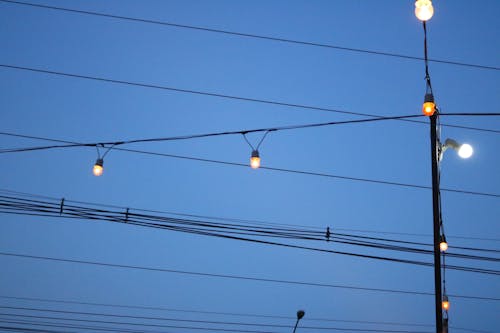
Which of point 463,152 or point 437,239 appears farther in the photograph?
point 463,152

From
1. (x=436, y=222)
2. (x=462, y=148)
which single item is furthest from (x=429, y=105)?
(x=436, y=222)

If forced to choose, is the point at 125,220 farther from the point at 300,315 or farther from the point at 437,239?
the point at 300,315

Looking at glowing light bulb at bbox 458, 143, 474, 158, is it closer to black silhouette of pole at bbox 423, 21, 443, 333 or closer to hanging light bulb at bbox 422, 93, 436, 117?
black silhouette of pole at bbox 423, 21, 443, 333

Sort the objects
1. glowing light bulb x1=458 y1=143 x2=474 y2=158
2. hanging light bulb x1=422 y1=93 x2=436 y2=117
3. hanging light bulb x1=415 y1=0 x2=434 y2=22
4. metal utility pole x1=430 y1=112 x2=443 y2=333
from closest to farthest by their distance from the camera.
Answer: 1. metal utility pole x1=430 y1=112 x2=443 y2=333
2. hanging light bulb x1=415 y1=0 x2=434 y2=22
3. hanging light bulb x1=422 y1=93 x2=436 y2=117
4. glowing light bulb x1=458 y1=143 x2=474 y2=158

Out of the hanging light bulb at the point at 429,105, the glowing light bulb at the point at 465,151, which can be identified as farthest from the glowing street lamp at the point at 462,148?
the hanging light bulb at the point at 429,105

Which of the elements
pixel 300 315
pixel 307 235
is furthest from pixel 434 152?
pixel 300 315

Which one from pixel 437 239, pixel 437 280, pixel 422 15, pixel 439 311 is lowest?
pixel 439 311

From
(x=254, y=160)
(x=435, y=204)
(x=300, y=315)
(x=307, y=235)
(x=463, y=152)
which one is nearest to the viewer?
(x=435, y=204)

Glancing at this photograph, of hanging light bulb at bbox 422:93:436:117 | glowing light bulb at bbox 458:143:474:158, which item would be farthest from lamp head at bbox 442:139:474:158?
hanging light bulb at bbox 422:93:436:117

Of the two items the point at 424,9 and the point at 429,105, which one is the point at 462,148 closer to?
the point at 429,105

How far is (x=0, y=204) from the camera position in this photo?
1027cm

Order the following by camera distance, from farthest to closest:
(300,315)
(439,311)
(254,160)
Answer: (300,315) < (254,160) < (439,311)

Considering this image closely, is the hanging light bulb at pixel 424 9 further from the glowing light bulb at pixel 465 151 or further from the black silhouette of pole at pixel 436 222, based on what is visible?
the glowing light bulb at pixel 465 151

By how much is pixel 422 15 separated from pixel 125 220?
730 centimetres
